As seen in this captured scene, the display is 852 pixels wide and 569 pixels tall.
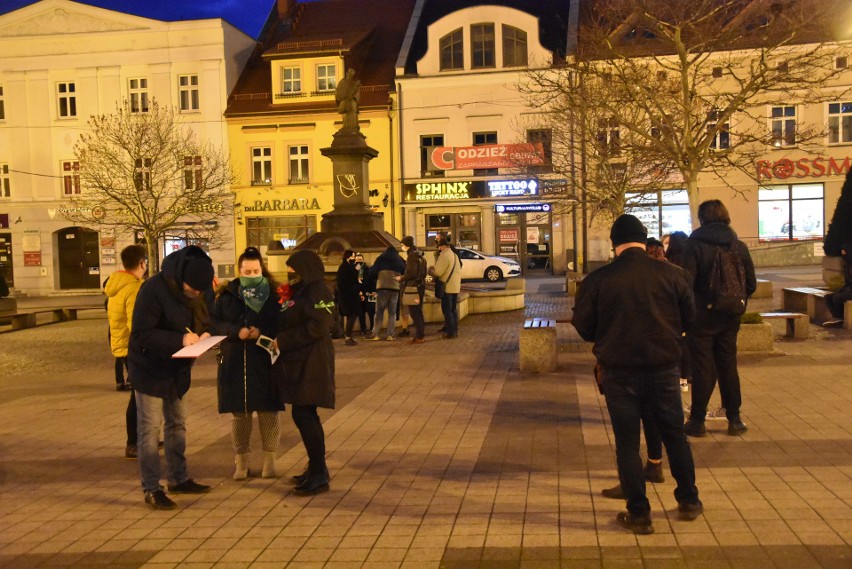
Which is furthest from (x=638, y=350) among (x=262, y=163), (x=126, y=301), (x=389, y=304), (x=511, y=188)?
(x=262, y=163)

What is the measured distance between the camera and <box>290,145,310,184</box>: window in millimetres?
39366

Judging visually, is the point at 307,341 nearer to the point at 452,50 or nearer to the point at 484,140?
the point at 484,140

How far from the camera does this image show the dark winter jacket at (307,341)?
19.8 feet

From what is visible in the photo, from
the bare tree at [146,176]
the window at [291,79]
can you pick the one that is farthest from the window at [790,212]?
the bare tree at [146,176]

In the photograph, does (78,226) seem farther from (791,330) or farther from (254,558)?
(254,558)

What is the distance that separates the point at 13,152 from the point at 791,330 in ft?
122

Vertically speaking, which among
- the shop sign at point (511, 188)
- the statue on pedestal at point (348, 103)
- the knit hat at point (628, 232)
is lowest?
the knit hat at point (628, 232)

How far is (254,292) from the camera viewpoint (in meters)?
6.32

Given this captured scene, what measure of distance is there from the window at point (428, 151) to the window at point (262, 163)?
6928 mm

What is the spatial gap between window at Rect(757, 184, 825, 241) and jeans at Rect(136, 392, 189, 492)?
33375 millimetres

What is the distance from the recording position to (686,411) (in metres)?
8.45

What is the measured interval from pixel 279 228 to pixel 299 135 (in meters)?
4.24

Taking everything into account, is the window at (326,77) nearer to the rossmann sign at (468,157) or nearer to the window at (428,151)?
the window at (428,151)

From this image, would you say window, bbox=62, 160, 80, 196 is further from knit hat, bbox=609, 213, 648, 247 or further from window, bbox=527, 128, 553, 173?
knit hat, bbox=609, 213, 648, 247
